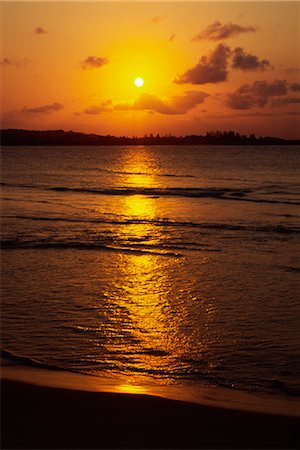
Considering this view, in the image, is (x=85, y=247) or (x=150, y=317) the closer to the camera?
(x=150, y=317)

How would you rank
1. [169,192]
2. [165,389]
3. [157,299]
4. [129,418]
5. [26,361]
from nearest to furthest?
[129,418], [165,389], [26,361], [157,299], [169,192]

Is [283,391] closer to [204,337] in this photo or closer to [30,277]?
[204,337]

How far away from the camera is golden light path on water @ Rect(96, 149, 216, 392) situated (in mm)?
8297

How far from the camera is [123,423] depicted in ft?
19.8

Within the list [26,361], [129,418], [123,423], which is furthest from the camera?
[26,361]

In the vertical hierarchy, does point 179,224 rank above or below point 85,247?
below

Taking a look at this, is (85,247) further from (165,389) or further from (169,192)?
(169,192)

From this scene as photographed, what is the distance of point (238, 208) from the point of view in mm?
30156

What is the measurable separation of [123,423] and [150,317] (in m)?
4.48

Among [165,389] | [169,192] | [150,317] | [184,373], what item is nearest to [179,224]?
[150,317]

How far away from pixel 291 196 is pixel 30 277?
27.6 metres

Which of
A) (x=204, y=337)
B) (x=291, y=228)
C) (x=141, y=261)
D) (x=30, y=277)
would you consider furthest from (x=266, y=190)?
(x=204, y=337)

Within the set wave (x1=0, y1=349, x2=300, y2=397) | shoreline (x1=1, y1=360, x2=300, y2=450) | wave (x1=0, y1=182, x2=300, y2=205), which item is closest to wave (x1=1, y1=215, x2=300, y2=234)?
wave (x1=0, y1=182, x2=300, y2=205)

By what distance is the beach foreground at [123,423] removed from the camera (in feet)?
18.3
